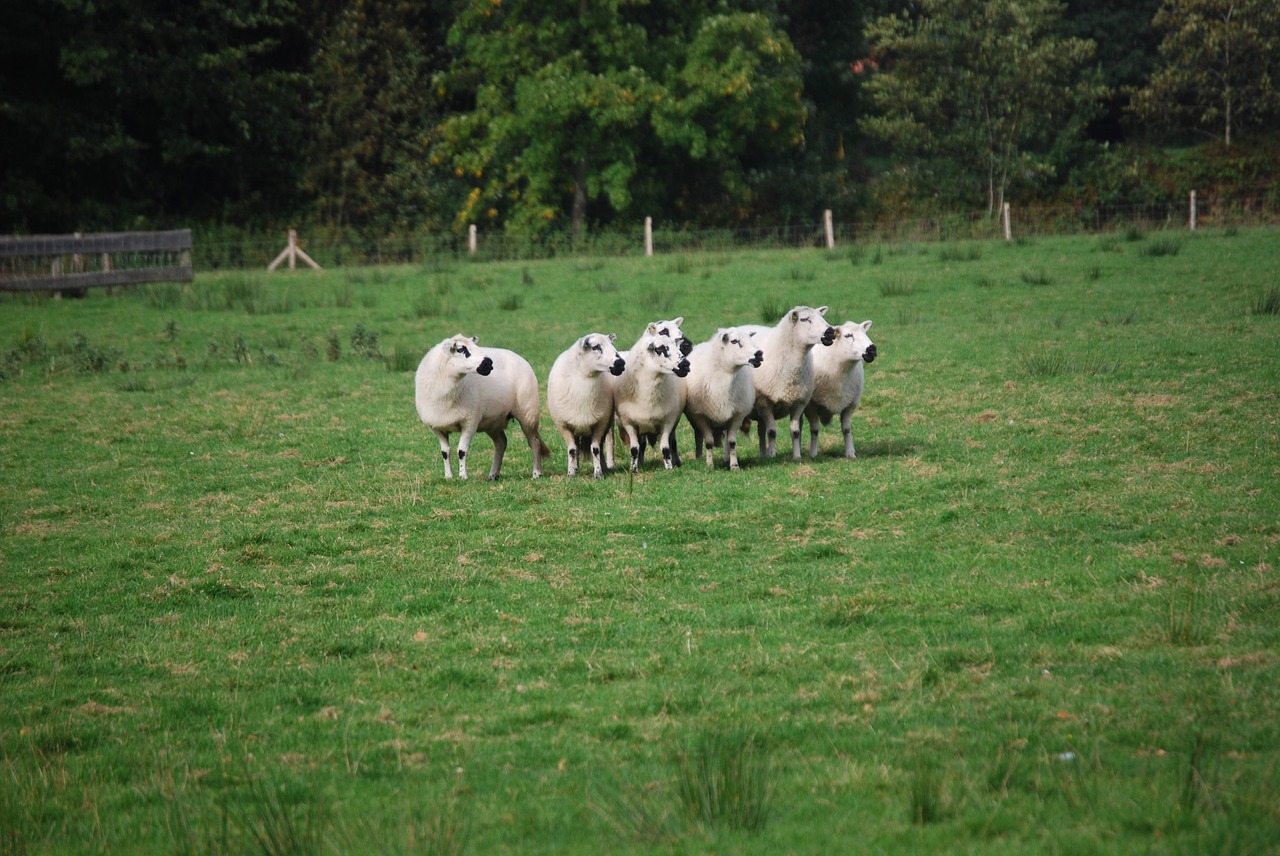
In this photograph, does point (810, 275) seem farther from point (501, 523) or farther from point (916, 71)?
point (916, 71)

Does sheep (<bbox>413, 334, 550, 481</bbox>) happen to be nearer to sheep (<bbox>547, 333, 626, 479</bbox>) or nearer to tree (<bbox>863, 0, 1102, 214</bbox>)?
sheep (<bbox>547, 333, 626, 479</bbox>)

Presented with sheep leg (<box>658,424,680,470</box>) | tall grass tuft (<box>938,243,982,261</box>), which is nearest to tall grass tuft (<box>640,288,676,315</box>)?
tall grass tuft (<box>938,243,982,261</box>)

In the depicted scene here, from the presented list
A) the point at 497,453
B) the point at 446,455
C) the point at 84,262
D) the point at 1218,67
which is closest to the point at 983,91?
the point at 1218,67

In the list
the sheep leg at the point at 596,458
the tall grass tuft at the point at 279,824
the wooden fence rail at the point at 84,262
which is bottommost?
the tall grass tuft at the point at 279,824

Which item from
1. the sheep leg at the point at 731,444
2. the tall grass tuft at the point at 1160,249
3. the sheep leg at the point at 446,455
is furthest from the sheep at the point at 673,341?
the tall grass tuft at the point at 1160,249

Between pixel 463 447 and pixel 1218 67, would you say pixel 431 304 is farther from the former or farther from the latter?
pixel 1218 67

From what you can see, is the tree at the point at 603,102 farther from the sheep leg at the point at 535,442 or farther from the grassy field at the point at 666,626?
the sheep leg at the point at 535,442

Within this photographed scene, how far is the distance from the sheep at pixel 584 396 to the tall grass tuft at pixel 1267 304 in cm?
1154

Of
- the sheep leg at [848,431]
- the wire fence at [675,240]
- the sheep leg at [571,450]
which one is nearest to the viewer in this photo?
the sheep leg at [571,450]

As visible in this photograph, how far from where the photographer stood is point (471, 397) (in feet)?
45.2

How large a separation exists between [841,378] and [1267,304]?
974 centimetres

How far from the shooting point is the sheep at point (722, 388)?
13.7 meters

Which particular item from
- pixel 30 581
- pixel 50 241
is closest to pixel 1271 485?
pixel 30 581

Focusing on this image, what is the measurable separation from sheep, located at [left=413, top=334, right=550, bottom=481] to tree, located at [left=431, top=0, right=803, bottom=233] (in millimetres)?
28026
